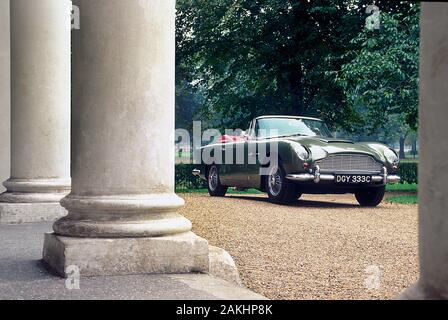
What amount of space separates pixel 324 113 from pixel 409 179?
361 centimetres

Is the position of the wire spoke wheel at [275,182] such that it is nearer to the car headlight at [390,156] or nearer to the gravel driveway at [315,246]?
the gravel driveway at [315,246]

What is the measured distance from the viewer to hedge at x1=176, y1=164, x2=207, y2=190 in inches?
882

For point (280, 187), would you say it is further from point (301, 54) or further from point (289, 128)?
point (301, 54)

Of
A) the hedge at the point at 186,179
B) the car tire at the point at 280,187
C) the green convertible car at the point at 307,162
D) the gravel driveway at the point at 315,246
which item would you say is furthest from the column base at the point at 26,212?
the hedge at the point at 186,179

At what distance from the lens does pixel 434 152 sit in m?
2.26

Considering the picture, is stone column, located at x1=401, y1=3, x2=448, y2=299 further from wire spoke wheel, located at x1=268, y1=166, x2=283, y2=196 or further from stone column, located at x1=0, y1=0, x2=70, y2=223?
wire spoke wheel, located at x1=268, y1=166, x2=283, y2=196

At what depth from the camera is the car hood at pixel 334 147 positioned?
1251 cm

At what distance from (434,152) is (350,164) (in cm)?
1049

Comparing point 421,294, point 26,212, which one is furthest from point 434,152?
point 26,212

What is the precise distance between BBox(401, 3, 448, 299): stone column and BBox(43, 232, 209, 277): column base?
8.76 ft

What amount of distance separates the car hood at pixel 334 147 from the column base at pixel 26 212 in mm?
5510

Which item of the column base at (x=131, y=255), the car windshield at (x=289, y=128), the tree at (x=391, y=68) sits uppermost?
the tree at (x=391, y=68)
